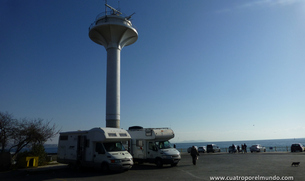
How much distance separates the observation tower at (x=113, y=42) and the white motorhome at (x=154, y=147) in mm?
9340

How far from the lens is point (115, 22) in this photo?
30.4 meters

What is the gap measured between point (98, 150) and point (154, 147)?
488cm

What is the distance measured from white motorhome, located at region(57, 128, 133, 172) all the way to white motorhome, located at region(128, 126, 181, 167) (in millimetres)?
2586

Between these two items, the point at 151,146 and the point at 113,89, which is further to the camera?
the point at 113,89

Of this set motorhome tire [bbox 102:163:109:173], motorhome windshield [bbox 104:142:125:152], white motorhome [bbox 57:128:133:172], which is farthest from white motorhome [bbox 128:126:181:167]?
motorhome tire [bbox 102:163:109:173]

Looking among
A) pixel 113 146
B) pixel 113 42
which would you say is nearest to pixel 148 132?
pixel 113 146

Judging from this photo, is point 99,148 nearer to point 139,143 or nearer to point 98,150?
point 98,150

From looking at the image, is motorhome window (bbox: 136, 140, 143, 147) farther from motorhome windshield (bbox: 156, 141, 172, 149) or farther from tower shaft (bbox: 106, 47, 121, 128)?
tower shaft (bbox: 106, 47, 121, 128)

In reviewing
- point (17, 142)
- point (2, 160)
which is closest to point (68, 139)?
point (2, 160)

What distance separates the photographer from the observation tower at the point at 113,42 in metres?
29.3

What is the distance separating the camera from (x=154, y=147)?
1872 centimetres

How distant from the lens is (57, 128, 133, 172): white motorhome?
15078mm

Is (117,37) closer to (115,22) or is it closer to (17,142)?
(115,22)

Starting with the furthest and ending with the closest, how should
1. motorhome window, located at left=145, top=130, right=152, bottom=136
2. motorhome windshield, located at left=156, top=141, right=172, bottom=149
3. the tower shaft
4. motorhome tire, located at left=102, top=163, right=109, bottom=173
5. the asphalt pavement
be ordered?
the tower shaft → motorhome window, located at left=145, top=130, right=152, bottom=136 → motorhome windshield, located at left=156, top=141, right=172, bottom=149 → motorhome tire, located at left=102, top=163, right=109, bottom=173 → the asphalt pavement
